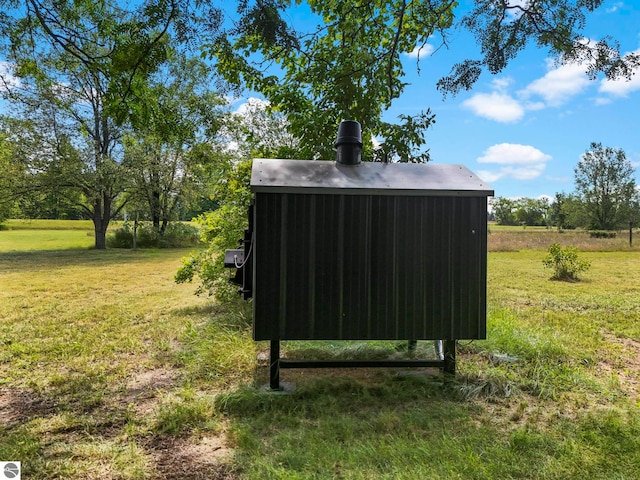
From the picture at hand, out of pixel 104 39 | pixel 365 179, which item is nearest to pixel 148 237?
pixel 104 39

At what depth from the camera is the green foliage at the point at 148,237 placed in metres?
21.1

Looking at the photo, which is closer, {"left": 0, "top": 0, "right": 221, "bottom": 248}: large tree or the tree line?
{"left": 0, "top": 0, "right": 221, "bottom": 248}: large tree

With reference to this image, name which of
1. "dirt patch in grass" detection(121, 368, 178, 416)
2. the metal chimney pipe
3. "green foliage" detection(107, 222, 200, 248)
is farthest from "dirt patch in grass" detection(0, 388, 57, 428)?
"green foliage" detection(107, 222, 200, 248)

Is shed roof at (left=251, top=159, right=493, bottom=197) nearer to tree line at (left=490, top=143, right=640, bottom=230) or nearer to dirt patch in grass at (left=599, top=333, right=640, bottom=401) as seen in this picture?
dirt patch in grass at (left=599, top=333, right=640, bottom=401)

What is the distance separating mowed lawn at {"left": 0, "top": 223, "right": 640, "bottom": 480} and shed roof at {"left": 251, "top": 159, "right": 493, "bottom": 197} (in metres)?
1.85

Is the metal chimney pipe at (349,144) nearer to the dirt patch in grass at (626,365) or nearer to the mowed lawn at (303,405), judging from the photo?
the mowed lawn at (303,405)

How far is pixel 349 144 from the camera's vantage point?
4.34 metres

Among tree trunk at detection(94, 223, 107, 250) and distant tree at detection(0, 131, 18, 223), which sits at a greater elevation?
distant tree at detection(0, 131, 18, 223)

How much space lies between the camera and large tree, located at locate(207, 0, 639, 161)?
16.0 feet

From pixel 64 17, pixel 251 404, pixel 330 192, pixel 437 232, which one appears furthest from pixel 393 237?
pixel 64 17

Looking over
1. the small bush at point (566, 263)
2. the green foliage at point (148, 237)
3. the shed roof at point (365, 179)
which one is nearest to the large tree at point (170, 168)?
the green foliage at point (148, 237)

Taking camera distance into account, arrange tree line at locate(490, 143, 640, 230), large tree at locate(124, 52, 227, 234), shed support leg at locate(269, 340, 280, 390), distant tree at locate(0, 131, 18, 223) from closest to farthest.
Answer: shed support leg at locate(269, 340, 280, 390)
distant tree at locate(0, 131, 18, 223)
large tree at locate(124, 52, 227, 234)
tree line at locate(490, 143, 640, 230)

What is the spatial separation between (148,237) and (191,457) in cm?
2028

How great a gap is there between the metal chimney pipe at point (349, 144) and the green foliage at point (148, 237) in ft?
57.3
